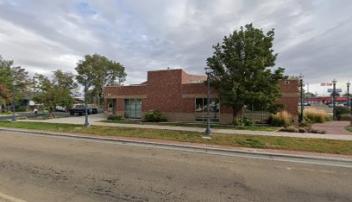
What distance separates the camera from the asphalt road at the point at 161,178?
605 cm

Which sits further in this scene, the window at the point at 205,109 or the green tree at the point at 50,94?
the green tree at the point at 50,94

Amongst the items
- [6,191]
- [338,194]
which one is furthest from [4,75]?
[338,194]

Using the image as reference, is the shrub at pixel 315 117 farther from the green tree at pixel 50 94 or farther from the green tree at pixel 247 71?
the green tree at pixel 50 94

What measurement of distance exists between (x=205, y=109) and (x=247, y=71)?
22.5ft

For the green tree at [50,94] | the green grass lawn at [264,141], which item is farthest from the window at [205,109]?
the green tree at [50,94]

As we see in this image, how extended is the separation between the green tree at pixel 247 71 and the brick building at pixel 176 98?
3.25 m

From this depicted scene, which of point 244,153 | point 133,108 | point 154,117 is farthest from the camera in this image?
point 133,108

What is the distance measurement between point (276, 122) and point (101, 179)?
57.7 ft

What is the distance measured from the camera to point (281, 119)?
21.6 metres

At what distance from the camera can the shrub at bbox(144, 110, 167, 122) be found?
2667cm

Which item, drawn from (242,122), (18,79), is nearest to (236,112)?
(242,122)

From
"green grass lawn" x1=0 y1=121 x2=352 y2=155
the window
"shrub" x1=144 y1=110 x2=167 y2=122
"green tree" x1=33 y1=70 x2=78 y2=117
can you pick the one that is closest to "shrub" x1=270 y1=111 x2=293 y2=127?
the window

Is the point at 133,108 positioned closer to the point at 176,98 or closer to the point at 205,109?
the point at 176,98

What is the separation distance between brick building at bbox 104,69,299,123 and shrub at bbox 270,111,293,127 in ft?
4.27
